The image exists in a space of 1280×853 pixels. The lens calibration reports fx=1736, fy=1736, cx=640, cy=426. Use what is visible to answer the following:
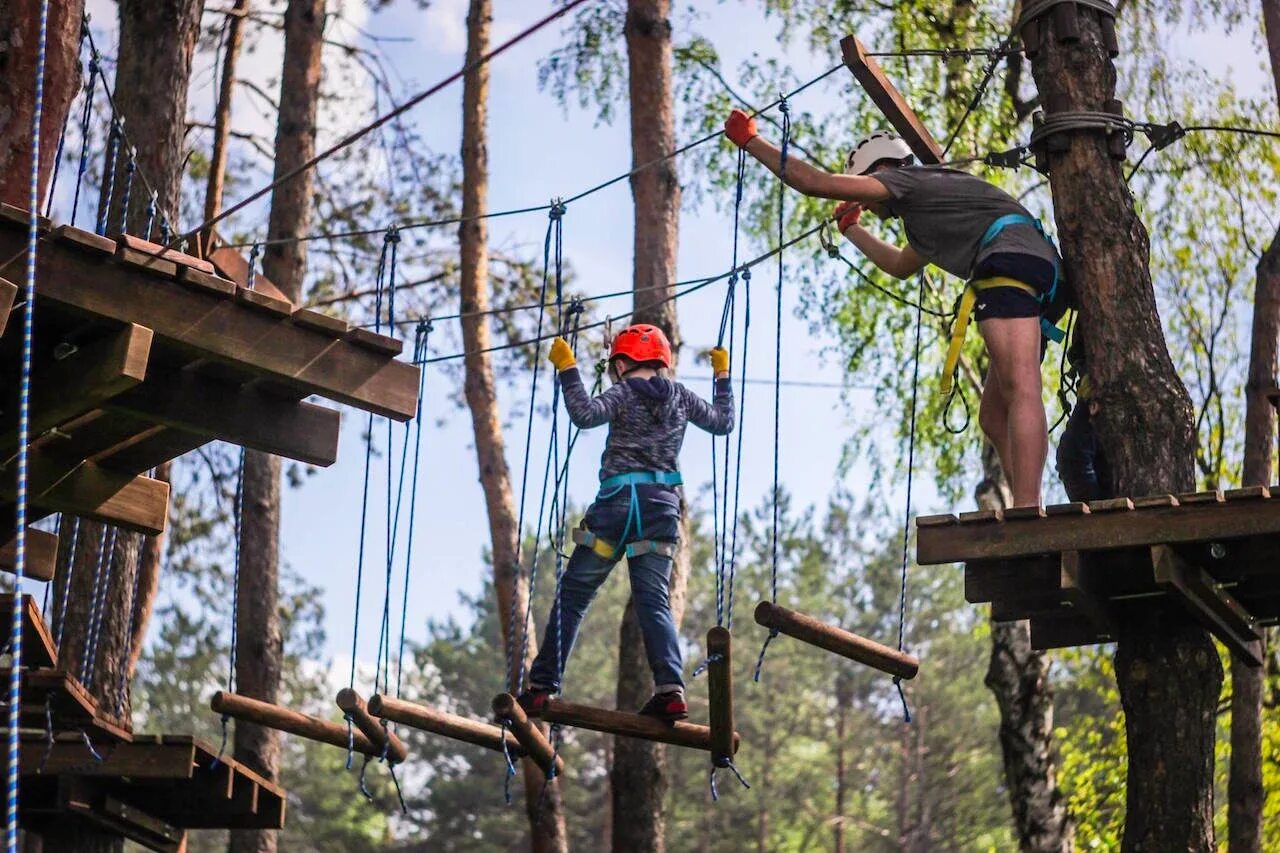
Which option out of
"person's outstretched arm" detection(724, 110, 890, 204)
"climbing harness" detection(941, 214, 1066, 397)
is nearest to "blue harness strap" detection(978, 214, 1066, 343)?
"climbing harness" detection(941, 214, 1066, 397)

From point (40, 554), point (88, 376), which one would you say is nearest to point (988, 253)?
point (88, 376)

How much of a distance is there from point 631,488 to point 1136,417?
5.76 feet

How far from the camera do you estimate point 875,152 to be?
20.9ft

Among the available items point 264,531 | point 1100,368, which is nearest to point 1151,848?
point 1100,368

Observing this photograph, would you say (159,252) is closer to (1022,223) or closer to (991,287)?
(991,287)

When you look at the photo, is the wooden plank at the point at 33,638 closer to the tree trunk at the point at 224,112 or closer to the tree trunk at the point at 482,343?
the tree trunk at the point at 482,343

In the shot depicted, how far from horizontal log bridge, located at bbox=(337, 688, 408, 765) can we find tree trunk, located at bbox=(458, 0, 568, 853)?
4.83m

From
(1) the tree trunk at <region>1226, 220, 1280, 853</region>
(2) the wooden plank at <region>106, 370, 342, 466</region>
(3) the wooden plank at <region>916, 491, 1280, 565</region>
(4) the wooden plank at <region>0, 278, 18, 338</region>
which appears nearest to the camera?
(4) the wooden plank at <region>0, 278, 18, 338</region>

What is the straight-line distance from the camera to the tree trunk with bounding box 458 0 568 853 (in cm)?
1212

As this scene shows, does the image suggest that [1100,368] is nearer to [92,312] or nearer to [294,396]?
[294,396]

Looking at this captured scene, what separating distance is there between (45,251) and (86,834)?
4.80 m

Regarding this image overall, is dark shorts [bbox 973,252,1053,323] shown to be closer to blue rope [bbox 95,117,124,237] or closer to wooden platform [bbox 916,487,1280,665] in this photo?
wooden platform [bbox 916,487,1280,665]

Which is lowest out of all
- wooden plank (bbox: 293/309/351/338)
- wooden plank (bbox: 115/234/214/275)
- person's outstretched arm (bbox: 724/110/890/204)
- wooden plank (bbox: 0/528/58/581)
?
wooden plank (bbox: 0/528/58/581)

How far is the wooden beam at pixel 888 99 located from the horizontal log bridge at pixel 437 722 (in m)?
2.72
